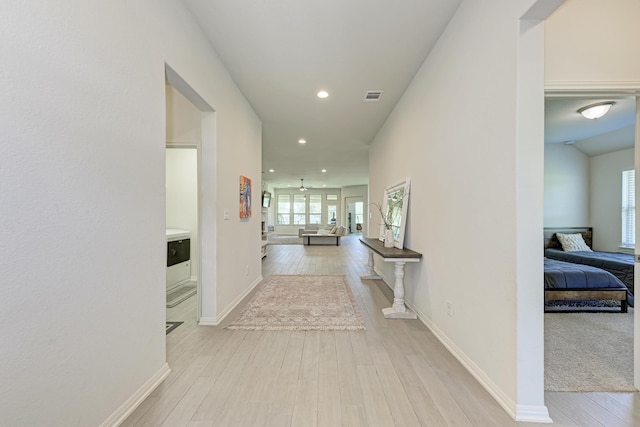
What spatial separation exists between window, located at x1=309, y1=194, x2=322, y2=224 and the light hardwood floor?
41.9ft

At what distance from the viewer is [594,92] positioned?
1.77 metres

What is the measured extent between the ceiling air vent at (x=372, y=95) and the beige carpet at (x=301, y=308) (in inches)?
112

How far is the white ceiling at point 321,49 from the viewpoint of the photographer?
2141 millimetres

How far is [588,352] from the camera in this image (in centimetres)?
226

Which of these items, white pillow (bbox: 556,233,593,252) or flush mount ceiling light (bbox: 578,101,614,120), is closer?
flush mount ceiling light (bbox: 578,101,614,120)

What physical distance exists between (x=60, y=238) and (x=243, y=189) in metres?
2.54

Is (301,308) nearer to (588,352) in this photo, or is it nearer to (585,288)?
(588,352)

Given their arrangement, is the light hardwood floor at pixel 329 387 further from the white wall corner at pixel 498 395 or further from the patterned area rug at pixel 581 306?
the patterned area rug at pixel 581 306

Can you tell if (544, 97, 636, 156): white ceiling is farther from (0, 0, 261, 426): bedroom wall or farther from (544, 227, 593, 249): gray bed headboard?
(0, 0, 261, 426): bedroom wall

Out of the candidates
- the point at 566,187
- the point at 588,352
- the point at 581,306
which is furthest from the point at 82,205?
the point at 566,187

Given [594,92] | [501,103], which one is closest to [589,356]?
[594,92]

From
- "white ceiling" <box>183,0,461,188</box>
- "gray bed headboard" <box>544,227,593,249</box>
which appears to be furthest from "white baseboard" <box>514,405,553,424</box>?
"gray bed headboard" <box>544,227,593,249</box>

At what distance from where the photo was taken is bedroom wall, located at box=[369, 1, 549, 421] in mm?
1496

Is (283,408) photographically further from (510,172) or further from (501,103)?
(501,103)
